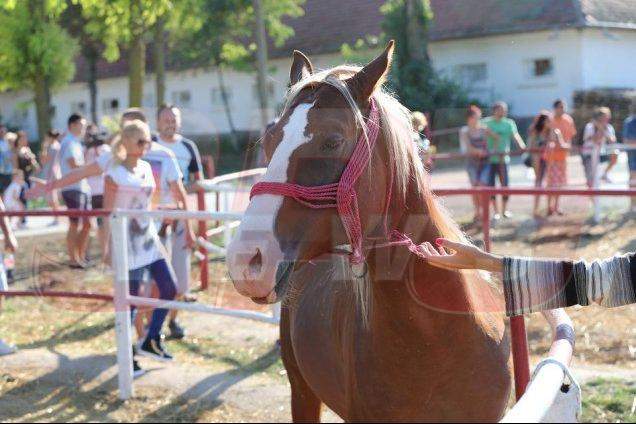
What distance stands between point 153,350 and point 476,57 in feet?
58.4

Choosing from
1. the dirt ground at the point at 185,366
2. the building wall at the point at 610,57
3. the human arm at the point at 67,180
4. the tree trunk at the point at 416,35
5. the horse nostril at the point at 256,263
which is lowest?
the dirt ground at the point at 185,366

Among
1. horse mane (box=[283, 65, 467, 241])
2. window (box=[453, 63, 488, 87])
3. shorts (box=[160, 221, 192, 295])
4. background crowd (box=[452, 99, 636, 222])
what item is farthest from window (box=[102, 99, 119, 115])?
horse mane (box=[283, 65, 467, 241])

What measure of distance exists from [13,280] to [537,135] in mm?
7489

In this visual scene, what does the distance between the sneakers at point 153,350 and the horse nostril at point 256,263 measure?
166 inches

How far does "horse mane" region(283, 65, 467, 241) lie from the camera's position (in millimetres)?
2438

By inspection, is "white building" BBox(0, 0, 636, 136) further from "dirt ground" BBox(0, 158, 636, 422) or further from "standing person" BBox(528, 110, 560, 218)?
"dirt ground" BBox(0, 158, 636, 422)

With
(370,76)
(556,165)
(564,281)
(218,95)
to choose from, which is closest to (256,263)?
(370,76)

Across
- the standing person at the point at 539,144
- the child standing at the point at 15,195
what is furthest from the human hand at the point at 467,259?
the child standing at the point at 15,195

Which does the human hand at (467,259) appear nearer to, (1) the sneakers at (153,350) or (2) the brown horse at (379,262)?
(2) the brown horse at (379,262)

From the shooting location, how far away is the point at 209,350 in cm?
661

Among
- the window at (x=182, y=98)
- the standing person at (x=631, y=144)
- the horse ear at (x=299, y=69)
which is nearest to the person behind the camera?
the horse ear at (x=299, y=69)

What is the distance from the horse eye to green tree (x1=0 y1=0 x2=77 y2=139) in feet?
9.35

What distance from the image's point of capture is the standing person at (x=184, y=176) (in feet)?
23.0

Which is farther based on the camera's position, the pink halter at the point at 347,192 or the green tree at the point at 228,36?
the green tree at the point at 228,36
